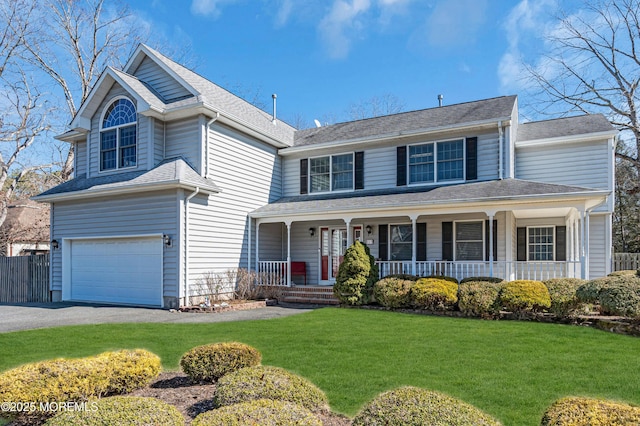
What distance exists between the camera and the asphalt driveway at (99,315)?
10.3 m

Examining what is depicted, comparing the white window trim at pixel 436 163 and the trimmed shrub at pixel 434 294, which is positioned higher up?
the white window trim at pixel 436 163

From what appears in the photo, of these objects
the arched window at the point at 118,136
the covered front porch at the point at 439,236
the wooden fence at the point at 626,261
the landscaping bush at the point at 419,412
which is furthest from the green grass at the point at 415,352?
the wooden fence at the point at 626,261

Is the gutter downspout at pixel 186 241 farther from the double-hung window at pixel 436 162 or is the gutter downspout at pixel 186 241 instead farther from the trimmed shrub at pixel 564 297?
the trimmed shrub at pixel 564 297

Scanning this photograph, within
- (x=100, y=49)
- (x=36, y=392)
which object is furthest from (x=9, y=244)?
(x=36, y=392)

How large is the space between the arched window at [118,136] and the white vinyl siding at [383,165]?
236 inches

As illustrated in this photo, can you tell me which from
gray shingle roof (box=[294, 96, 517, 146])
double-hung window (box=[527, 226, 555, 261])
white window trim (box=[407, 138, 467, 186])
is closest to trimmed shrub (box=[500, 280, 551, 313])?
double-hung window (box=[527, 226, 555, 261])

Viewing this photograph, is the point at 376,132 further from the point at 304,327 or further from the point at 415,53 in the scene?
the point at 304,327

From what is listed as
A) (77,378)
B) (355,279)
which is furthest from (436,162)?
(77,378)

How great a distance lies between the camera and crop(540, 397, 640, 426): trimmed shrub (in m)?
2.82

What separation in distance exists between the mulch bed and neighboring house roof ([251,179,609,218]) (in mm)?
9659

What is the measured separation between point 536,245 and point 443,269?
11.3 ft

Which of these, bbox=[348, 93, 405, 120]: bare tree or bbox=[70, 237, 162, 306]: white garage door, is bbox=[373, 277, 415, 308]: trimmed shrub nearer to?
bbox=[70, 237, 162, 306]: white garage door

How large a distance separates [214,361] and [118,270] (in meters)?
10.7

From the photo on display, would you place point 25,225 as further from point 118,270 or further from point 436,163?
point 436,163
